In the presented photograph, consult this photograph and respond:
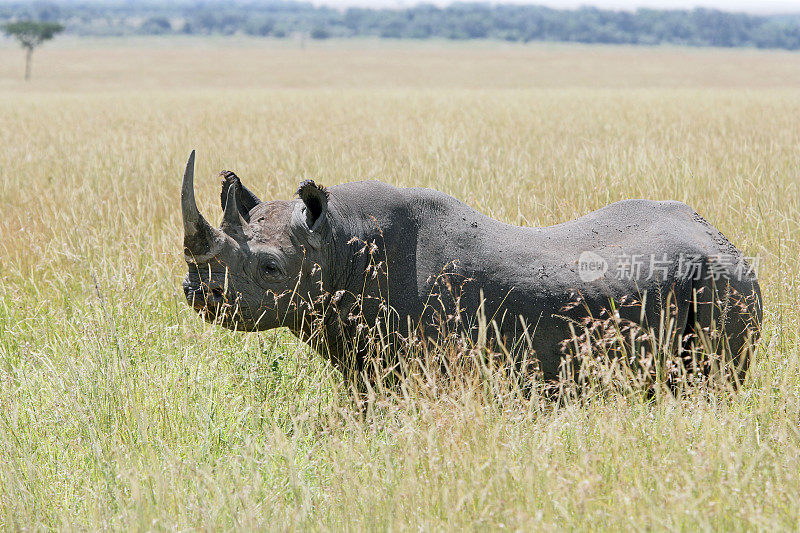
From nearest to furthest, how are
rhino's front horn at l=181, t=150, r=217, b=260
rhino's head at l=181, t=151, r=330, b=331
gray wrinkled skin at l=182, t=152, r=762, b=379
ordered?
rhino's front horn at l=181, t=150, r=217, b=260
rhino's head at l=181, t=151, r=330, b=331
gray wrinkled skin at l=182, t=152, r=762, b=379

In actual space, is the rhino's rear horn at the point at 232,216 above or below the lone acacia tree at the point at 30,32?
below

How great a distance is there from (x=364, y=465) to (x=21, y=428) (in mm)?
1554

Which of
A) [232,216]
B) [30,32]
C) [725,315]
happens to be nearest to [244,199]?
[232,216]

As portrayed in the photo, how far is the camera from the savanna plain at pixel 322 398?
2209 millimetres

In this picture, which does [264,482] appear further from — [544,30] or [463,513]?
[544,30]

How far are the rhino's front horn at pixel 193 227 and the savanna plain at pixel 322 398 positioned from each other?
41cm

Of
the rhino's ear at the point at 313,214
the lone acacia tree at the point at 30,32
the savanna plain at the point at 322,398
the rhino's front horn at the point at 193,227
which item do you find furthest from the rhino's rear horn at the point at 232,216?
the lone acacia tree at the point at 30,32

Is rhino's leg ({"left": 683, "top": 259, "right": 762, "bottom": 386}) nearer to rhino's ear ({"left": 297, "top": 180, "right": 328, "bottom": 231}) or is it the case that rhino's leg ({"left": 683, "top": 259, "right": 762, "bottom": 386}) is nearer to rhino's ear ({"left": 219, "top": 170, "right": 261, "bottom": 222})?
rhino's ear ({"left": 297, "top": 180, "right": 328, "bottom": 231})

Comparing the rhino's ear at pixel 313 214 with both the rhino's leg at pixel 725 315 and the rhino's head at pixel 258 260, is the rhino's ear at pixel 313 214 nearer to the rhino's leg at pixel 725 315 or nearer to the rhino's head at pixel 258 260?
the rhino's head at pixel 258 260

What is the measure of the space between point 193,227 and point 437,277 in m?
1.03

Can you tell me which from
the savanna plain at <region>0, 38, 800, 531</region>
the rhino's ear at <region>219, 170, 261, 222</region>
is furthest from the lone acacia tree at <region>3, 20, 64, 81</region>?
the rhino's ear at <region>219, 170, 261, 222</region>

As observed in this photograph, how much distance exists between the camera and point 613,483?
89.4 inches

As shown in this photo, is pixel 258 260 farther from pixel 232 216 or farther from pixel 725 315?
pixel 725 315

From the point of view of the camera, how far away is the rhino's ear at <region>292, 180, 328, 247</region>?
301 cm
